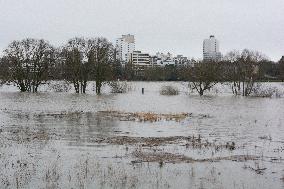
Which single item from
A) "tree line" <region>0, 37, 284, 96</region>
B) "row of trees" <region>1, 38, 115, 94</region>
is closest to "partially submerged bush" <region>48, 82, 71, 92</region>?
"tree line" <region>0, 37, 284, 96</region>

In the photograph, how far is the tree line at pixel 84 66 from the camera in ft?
259

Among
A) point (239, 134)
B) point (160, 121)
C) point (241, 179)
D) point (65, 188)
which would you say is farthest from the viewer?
point (160, 121)

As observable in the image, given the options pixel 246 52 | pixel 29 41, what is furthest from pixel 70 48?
pixel 246 52

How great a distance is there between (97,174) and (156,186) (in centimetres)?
222

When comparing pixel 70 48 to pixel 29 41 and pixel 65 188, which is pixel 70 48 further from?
pixel 65 188

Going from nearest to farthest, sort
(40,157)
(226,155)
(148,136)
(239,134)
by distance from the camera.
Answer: (40,157) < (226,155) < (148,136) < (239,134)

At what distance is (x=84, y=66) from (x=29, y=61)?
9294mm

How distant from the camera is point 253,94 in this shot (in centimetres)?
8038

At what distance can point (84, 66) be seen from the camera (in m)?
80.4

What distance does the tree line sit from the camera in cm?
7906

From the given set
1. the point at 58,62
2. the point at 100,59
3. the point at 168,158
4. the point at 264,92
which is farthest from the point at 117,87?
the point at 168,158

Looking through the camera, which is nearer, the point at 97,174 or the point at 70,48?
the point at 97,174

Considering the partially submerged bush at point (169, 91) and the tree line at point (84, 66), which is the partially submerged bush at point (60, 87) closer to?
the tree line at point (84, 66)

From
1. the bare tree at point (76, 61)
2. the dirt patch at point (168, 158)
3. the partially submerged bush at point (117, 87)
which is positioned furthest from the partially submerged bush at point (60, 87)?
the dirt patch at point (168, 158)
